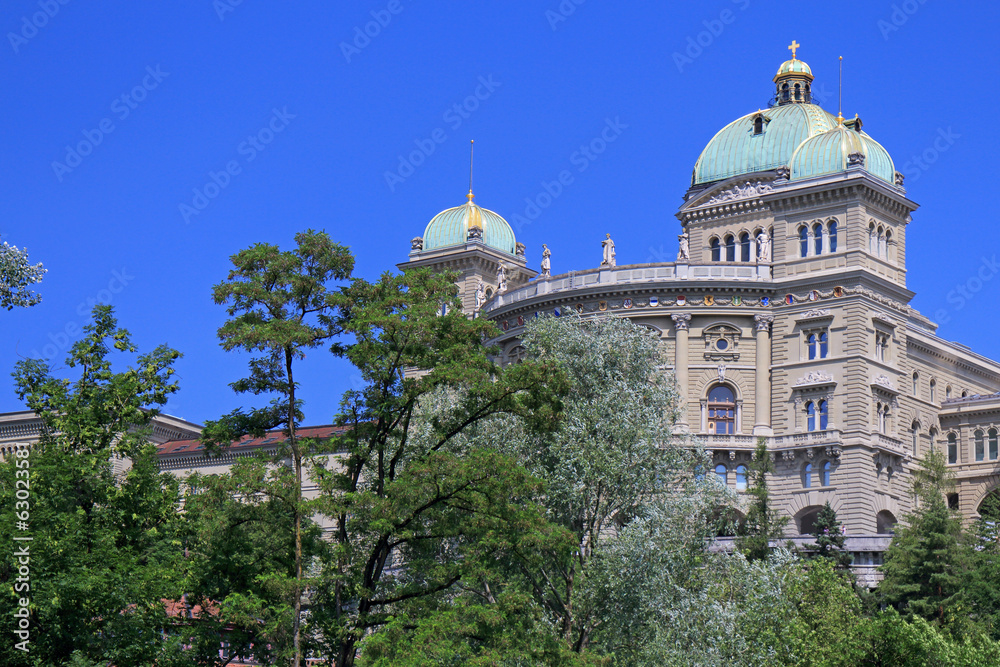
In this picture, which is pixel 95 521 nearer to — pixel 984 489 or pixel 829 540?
pixel 829 540

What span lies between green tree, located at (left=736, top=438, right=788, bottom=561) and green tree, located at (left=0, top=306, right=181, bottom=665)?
3435cm

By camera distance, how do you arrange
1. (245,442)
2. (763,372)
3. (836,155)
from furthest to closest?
(245,442) → (836,155) → (763,372)

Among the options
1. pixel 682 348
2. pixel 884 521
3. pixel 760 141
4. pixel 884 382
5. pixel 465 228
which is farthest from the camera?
pixel 465 228

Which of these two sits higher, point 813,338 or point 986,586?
point 813,338

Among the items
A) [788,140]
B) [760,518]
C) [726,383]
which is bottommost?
[760,518]

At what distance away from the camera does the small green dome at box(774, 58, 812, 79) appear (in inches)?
4546

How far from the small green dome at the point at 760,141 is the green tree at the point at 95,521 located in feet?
215

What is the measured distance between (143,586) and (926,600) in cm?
3944

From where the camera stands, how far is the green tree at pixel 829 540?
3191 inches

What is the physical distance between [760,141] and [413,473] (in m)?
67.5

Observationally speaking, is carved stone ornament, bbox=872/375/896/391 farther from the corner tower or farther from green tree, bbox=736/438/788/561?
the corner tower

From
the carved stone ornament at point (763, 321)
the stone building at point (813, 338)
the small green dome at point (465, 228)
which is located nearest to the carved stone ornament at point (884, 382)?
the stone building at point (813, 338)

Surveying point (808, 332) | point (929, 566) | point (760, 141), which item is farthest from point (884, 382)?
point (929, 566)

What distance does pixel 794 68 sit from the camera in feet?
379
